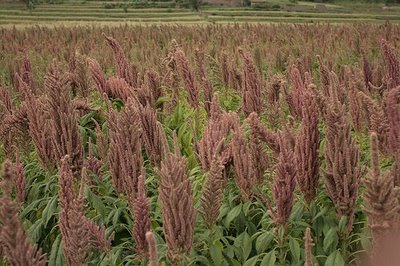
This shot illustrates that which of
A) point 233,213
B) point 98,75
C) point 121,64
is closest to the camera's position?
point 233,213

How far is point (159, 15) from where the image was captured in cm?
3947

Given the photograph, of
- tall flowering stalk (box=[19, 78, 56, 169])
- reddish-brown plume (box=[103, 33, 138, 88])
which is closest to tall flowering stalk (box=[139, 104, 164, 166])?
tall flowering stalk (box=[19, 78, 56, 169])

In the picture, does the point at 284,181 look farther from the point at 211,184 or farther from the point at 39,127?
the point at 39,127

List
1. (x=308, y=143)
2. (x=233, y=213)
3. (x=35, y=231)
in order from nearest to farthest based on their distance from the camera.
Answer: (x=308, y=143) < (x=233, y=213) < (x=35, y=231)

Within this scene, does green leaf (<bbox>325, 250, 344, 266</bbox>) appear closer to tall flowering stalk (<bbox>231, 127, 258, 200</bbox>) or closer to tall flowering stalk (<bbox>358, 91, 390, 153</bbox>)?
tall flowering stalk (<bbox>231, 127, 258, 200</bbox>)

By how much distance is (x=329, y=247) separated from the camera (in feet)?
8.52

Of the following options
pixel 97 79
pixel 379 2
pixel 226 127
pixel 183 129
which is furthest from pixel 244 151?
pixel 379 2

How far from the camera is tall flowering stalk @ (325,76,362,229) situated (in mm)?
2156

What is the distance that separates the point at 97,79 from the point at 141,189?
2.77 meters

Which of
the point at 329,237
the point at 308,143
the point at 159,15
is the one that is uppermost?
the point at 308,143

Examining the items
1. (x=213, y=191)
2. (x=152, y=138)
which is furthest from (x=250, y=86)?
(x=213, y=191)

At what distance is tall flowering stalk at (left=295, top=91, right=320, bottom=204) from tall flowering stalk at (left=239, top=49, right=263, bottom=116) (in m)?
1.46

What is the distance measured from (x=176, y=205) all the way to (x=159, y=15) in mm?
39123

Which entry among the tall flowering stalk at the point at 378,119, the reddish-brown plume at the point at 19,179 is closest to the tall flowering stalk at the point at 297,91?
the tall flowering stalk at the point at 378,119
